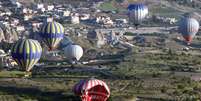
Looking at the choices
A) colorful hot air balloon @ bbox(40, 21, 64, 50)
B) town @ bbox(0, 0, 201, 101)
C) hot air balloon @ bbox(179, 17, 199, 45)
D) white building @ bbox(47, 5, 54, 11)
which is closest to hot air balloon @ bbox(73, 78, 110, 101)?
town @ bbox(0, 0, 201, 101)

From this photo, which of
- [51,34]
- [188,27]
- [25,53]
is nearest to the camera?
[25,53]

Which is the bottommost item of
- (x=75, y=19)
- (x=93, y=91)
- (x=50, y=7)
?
(x=75, y=19)

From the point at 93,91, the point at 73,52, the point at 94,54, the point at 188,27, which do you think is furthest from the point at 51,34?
the point at 93,91

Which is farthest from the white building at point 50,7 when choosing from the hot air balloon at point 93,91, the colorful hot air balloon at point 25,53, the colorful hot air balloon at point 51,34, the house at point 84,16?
the hot air balloon at point 93,91

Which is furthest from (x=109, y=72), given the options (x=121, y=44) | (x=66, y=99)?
(x=121, y=44)

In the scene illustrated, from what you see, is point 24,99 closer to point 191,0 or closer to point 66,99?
point 66,99

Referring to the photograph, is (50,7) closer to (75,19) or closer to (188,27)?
(75,19)

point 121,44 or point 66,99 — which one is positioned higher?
point 66,99

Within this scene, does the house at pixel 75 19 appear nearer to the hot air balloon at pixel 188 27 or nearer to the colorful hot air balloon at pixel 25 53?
the hot air balloon at pixel 188 27

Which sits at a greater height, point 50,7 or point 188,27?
point 188,27

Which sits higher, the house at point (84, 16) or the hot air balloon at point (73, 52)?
the hot air balloon at point (73, 52)

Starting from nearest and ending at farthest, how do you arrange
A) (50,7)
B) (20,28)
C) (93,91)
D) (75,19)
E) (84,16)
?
(93,91), (20,28), (75,19), (84,16), (50,7)
